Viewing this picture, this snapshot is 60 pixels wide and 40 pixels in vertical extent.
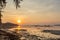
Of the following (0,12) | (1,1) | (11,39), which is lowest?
(11,39)

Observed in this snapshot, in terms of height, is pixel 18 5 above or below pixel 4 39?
above

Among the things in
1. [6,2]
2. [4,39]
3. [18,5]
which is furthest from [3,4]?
[4,39]

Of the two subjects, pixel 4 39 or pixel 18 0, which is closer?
pixel 18 0

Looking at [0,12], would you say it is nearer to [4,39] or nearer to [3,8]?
[3,8]

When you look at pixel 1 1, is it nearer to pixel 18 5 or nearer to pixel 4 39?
pixel 18 5

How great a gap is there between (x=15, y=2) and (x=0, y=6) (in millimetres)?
1219

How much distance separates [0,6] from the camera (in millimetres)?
12414

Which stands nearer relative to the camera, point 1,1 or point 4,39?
point 1,1

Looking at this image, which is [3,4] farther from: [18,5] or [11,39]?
[11,39]

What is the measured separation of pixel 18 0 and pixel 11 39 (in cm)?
898

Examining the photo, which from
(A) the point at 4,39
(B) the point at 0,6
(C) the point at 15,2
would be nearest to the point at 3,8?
(B) the point at 0,6

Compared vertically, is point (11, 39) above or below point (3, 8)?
below

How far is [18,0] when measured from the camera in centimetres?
1197

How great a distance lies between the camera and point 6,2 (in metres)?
12.4
